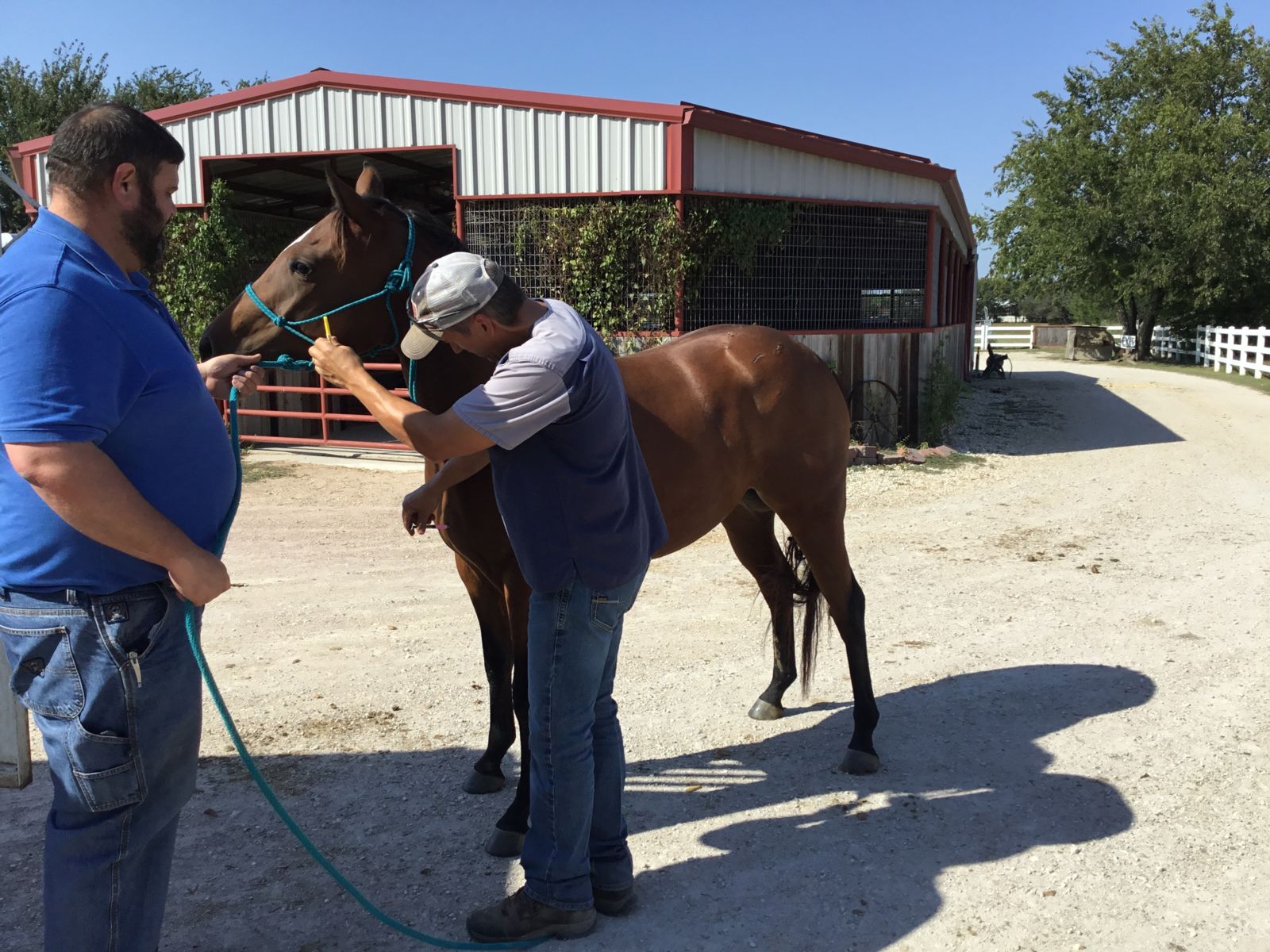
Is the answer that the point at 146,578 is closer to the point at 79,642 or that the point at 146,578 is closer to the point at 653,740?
the point at 79,642

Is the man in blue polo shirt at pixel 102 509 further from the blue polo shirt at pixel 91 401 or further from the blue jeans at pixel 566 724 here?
the blue jeans at pixel 566 724

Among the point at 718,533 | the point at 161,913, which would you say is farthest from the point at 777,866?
the point at 718,533

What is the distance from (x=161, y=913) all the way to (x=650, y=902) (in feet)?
4.53

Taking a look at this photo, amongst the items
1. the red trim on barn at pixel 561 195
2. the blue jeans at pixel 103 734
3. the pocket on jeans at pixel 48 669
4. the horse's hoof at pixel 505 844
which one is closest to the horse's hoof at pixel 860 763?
the horse's hoof at pixel 505 844

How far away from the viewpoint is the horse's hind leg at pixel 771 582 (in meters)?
4.18

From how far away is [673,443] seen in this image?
11.3 ft

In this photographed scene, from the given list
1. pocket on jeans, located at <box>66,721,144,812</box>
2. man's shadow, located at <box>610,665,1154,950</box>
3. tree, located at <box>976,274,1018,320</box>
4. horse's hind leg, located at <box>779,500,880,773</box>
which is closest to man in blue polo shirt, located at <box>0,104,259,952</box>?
pocket on jeans, located at <box>66,721,144,812</box>

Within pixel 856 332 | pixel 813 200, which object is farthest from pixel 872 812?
pixel 813 200

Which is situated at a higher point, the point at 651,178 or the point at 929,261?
the point at 651,178

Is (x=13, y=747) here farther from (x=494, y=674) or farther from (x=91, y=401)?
(x=91, y=401)

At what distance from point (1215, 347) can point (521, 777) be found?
93.6 feet

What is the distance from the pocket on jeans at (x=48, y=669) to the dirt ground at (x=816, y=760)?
1156 mm

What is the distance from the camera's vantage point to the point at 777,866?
118 inches

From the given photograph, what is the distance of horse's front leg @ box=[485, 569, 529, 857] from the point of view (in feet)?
9.80
